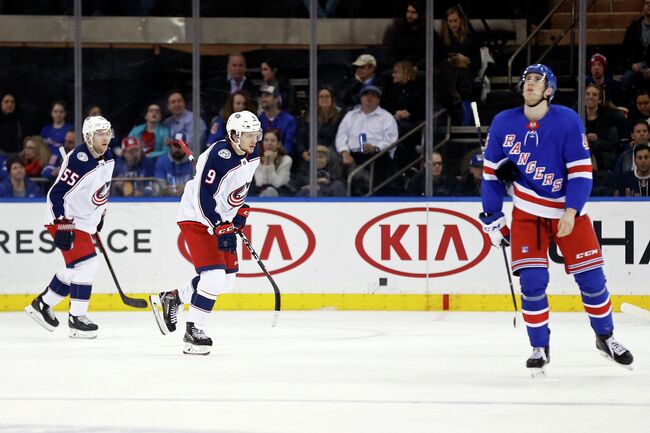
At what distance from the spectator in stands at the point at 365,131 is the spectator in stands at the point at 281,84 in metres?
0.42

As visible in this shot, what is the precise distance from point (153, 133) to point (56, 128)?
0.75m

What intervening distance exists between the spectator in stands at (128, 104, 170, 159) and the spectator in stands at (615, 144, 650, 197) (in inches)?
139

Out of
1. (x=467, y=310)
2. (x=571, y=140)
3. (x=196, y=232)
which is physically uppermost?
(x=571, y=140)

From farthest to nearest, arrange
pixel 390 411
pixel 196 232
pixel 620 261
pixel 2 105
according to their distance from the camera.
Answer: pixel 2 105 < pixel 620 261 < pixel 196 232 < pixel 390 411

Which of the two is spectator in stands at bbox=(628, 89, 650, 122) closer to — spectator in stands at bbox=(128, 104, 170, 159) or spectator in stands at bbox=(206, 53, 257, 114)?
spectator in stands at bbox=(206, 53, 257, 114)

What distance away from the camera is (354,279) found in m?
10.1

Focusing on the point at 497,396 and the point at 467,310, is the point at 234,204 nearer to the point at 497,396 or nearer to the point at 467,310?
the point at 497,396

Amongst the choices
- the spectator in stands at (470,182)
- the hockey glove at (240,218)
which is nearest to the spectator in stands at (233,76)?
the spectator in stands at (470,182)

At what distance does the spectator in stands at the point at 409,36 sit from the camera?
10328 millimetres

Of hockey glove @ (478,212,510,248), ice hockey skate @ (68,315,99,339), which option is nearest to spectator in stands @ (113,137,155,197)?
ice hockey skate @ (68,315,99,339)

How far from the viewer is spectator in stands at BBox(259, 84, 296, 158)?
10.5 m

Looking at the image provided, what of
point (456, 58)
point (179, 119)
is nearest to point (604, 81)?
point (456, 58)

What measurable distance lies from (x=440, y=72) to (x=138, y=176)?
2478mm

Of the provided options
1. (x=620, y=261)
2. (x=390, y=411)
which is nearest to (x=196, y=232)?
(x=390, y=411)
